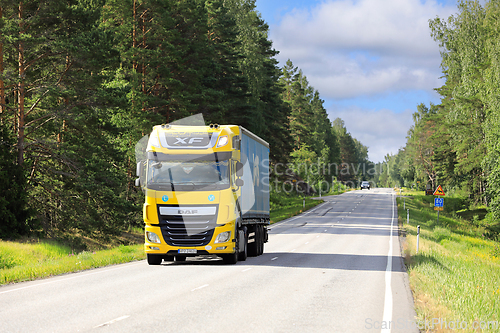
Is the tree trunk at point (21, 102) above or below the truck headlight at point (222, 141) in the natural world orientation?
above

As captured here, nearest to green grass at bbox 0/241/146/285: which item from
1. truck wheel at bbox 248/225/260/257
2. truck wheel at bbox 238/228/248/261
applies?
truck wheel at bbox 238/228/248/261

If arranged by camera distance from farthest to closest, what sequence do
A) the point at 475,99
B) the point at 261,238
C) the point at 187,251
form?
Answer: 1. the point at 475,99
2. the point at 261,238
3. the point at 187,251

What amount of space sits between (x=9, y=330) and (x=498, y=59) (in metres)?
37.6

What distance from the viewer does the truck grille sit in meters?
14.3

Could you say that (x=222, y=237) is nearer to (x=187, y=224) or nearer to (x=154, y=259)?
(x=187, y=224)

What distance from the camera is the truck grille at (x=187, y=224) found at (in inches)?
563

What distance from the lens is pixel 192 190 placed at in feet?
47.2

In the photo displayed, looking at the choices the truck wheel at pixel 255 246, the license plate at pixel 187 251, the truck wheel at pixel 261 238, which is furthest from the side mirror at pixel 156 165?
the truck wheel at pixel 261 238

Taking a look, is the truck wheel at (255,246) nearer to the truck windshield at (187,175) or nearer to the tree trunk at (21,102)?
the truck windshield at (187,175)

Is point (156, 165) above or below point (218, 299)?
above

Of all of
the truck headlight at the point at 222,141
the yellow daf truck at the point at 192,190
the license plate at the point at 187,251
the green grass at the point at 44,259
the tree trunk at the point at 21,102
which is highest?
the tree trunk at the point at 21,102

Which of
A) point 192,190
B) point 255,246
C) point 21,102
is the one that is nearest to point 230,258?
point 192,190

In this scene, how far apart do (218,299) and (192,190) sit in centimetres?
523

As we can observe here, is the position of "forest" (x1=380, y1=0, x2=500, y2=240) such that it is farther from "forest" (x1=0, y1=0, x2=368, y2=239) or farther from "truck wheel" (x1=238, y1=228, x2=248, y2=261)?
"truck wheel" (x1=238, y1=228, x2=248, y2=261)
